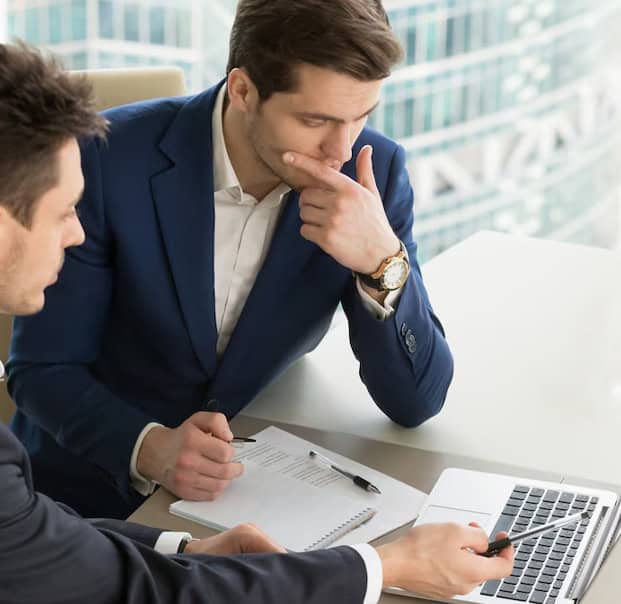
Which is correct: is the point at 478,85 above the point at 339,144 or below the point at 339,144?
below

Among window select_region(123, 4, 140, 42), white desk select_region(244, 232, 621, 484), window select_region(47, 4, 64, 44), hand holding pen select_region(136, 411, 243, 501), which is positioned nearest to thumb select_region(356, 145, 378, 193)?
white desk select_region(244, 232, 621, 484)

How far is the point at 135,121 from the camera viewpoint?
6.07 ft

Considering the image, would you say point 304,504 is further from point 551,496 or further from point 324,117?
point 324,117

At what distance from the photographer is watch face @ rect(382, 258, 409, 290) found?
68.1 inches

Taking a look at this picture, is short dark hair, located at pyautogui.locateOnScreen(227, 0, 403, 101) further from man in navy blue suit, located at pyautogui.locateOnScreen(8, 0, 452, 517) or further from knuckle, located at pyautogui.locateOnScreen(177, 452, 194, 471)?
knuckle, located at pyautogui.locateOnScreen(177, 452, 194, 471)

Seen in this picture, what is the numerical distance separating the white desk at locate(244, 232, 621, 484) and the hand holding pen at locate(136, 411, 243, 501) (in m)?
0.20

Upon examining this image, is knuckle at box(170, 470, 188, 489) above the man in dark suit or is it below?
below

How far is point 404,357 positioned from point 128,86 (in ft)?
2.58

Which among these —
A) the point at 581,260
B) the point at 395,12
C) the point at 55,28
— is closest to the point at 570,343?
the point at 581,260

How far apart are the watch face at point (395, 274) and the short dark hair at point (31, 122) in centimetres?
67

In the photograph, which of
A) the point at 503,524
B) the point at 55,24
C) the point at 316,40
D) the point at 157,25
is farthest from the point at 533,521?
the point at 55,24

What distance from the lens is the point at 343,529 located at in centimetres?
145

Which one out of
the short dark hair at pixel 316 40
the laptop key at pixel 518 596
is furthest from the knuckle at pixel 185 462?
the short dark hair at pixel 316 40

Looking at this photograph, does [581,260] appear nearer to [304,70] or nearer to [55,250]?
[304,70]
